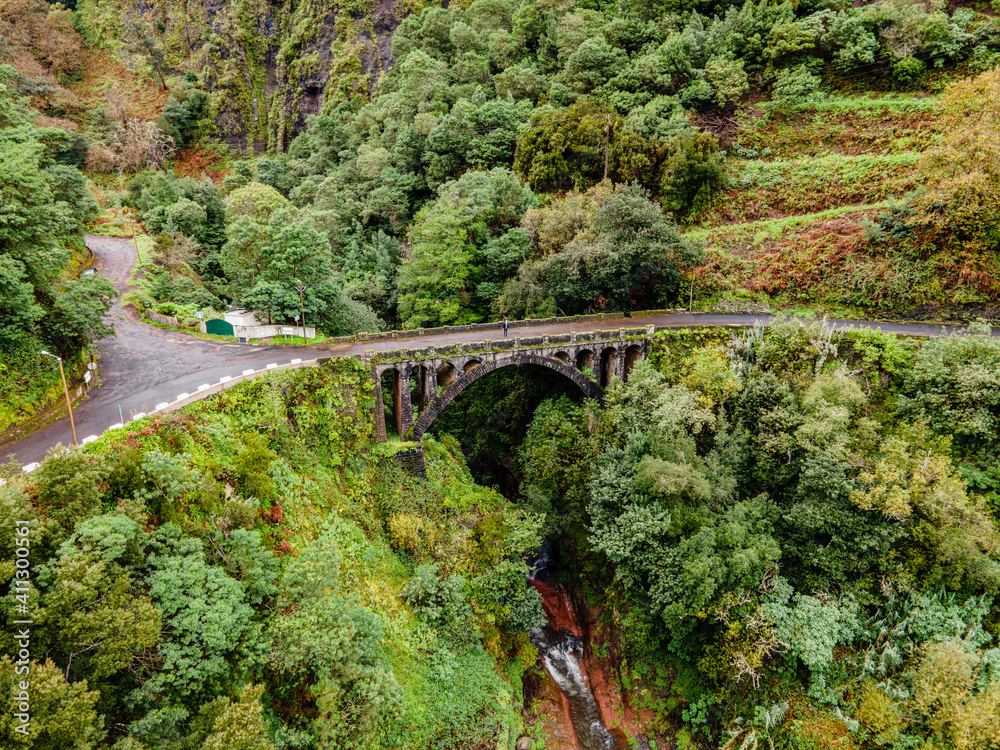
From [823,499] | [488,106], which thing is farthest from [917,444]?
[488,106]

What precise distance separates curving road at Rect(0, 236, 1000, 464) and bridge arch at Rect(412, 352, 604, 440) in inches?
105

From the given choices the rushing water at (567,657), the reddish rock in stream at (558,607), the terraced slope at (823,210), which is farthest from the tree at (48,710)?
the terraced slope at (823,210)

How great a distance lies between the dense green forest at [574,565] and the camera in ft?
45.5

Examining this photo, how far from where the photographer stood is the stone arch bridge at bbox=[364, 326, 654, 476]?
2897 cm

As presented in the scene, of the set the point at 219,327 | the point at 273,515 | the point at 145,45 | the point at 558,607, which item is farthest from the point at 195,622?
the point at 145,45

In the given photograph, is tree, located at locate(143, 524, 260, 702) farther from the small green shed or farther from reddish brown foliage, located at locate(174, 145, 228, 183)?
reddish brown foliage, located at locate(174, 145, 228, 183)

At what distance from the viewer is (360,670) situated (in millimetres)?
17844

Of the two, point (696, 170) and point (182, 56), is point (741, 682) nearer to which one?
point (696, 170)

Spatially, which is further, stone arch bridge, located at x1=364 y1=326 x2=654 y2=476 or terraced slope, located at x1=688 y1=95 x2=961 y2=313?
terraced slope, located at x1=688 y1=95 x2=961 y2=313

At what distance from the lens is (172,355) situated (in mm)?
28188

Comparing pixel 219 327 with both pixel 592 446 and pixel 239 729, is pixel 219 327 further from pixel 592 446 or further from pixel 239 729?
pixel 239 729

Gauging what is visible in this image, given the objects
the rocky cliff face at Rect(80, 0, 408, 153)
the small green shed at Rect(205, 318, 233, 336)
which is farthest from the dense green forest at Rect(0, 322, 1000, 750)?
the rocky cliff face at Rect(80, 0, 408, 153)

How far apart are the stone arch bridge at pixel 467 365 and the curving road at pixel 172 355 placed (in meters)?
1.99

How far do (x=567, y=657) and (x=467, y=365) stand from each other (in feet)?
57.8
